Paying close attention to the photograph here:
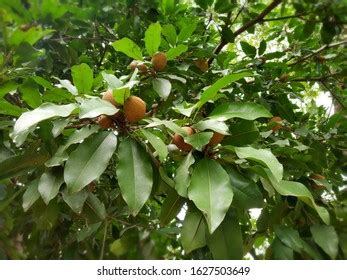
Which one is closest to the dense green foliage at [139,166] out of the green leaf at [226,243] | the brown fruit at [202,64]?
the green leaf at [226,243]

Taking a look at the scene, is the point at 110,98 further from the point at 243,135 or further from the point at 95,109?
the point at 243,135

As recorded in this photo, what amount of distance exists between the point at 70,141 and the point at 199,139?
0.88ft

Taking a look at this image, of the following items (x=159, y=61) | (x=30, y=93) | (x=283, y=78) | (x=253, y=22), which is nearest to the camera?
(x=30, y=93)

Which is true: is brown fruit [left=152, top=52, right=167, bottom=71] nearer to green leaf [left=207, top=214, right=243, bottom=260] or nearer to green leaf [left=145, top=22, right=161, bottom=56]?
green leaf [left=145, top=22, right=161, bottom=56]

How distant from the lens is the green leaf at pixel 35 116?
733 millimetres

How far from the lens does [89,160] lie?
802 mm

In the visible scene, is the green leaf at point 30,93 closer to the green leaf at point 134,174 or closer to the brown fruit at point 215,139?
the green leaf at point 134,174

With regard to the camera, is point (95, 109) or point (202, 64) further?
point (202, 64)

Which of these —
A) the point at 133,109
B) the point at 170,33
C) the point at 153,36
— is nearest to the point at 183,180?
the point at 133,109

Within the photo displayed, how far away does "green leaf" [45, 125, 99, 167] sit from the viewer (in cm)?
82

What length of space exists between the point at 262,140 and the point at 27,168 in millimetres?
696

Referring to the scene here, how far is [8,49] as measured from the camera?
0.77 metres

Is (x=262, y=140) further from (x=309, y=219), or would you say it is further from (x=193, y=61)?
(x=193, y=61)

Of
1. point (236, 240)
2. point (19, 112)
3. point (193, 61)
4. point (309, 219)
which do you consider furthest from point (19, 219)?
point (193, 61)
